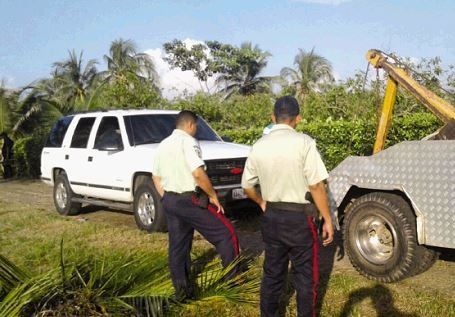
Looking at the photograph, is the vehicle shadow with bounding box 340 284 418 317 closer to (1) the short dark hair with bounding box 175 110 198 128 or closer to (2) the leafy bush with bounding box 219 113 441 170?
(1) the short dark hair with bounding box 175 110 198 128

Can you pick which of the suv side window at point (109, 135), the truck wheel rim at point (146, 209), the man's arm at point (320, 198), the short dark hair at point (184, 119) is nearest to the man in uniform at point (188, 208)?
the short dark hair at point (184, 119)

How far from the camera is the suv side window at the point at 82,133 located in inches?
396

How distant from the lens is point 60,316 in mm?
3623

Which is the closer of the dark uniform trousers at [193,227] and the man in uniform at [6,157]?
the dark uniform trousers at [193,227]

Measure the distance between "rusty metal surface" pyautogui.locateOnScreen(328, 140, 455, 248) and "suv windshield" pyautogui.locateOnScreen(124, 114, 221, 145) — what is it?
4.37 m

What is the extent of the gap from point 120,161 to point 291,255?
18.0 feet

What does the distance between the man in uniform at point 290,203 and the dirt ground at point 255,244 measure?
1.90 meters

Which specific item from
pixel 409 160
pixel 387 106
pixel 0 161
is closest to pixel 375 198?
pixel 409 160

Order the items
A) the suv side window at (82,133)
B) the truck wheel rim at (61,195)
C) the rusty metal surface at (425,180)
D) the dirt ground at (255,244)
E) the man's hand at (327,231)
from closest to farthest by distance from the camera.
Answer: the man's hand at (327,231) → the rusty metal surface at (425,180) → the dirt ground at (255,244) → the suv side window at (82,133) → the truck wheel rim at (61,195)

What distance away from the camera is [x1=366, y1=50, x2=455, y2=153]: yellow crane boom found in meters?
5.82

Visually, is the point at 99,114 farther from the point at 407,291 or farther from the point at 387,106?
the point at 407,291

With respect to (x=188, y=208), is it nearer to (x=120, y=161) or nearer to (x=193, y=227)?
(x=193, y=227)

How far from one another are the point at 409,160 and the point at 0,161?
63.4ft

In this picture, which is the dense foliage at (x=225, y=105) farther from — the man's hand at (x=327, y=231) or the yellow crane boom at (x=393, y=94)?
the man's hand at (x=327, y=231)
